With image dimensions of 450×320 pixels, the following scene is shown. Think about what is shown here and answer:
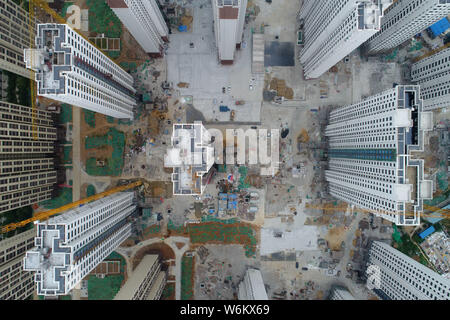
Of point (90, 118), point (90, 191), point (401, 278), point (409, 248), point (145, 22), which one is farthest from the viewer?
point (90, 118)

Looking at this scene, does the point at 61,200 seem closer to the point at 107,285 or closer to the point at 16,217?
the point at 16,217

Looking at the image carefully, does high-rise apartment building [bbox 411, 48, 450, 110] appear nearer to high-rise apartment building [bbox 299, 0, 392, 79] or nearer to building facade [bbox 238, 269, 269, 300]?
high-rise apartment building [bbox 299, 0, 392, 79]

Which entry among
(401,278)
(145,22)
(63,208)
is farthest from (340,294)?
(145,22)

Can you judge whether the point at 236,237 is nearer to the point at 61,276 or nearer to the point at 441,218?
the point at 61,276

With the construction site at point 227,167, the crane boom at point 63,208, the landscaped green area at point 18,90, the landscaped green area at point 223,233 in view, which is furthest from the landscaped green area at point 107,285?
the landscaped green area at point 18,90

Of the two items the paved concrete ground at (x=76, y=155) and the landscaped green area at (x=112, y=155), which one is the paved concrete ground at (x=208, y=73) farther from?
the paved concrete ground at (x=76, y=155)

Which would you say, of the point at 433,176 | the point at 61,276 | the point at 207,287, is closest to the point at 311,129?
the point at 433,176
